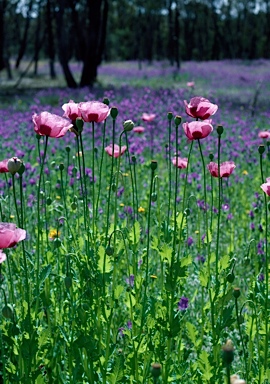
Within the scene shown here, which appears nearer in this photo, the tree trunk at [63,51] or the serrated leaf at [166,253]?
the serrated leaf at [166,253]

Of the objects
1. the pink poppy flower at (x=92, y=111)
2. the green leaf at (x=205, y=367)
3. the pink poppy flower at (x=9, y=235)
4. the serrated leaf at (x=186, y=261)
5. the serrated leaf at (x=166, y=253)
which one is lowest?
the green leaf at (x=205, y=367)

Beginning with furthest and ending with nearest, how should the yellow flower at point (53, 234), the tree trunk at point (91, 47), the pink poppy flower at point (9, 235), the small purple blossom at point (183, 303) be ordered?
the tree trunk at point (91, 47) → the yellow flower at point (53, 234) → the small purple blossom at point (183, 303) → the pink poppy flower at point (9, 235)

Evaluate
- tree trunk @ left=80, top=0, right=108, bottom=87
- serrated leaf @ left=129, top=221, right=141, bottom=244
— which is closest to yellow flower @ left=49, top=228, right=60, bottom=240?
serrated leaf @ left=129, top=221, right=141, bottom=244

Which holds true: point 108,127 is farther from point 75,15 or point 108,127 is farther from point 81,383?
point 75,15

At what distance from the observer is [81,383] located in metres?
1.93

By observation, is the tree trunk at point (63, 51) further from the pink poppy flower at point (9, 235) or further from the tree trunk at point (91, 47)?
the pink poppy flower at point (9, 235)

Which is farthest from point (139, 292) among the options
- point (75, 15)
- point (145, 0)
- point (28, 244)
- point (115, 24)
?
point (115, 24)

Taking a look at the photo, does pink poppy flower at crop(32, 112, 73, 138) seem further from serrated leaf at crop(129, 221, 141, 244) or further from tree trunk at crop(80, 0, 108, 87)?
tree trunk at crop(80, 0, 108, 87)

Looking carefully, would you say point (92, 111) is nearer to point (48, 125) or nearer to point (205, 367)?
point (48, 125)

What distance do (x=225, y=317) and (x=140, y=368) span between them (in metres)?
0.41

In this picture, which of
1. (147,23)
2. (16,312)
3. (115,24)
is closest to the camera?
(16,312)

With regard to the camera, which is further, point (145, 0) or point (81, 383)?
point (145, 0)

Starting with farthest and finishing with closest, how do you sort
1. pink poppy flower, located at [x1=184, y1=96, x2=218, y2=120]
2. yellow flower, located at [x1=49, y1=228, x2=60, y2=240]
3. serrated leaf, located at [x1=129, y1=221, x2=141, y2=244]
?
yellow flower, located at [x1=49, y1=228, x2=60, y2=240] → serrated leaf, located at [x1=129, y1=221, x2=141, y2=244] → pink poppy flower, located at [x1=184, y1=96, x2=218, y2=120]

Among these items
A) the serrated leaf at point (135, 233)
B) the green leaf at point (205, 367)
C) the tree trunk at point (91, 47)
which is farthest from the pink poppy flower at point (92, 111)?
the tree trunk at point (91, 47)
